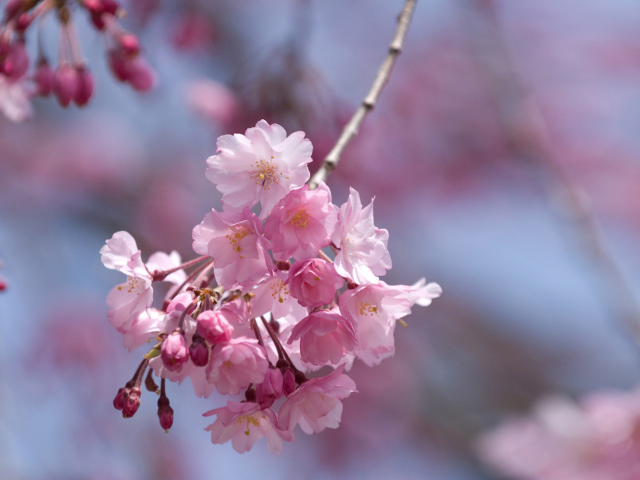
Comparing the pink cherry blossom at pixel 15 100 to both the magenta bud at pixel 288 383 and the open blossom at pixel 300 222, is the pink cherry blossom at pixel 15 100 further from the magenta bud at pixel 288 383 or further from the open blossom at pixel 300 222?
the magenta bud at pixel 288 383

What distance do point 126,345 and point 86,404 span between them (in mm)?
4505

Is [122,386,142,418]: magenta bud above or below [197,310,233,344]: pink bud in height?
below

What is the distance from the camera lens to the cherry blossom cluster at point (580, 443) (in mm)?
2340

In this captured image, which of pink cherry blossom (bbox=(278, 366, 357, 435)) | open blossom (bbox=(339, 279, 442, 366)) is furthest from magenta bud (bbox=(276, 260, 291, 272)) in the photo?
pink cherry blossom (bbox=(278, 366, 357, 435))

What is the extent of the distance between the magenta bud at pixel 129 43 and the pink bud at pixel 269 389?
1.55m

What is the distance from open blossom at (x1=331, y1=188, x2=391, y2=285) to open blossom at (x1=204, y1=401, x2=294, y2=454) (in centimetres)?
32

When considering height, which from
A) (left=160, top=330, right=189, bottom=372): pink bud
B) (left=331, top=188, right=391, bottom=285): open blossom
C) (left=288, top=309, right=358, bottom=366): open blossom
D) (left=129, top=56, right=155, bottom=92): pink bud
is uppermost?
(left=129, top=56, right=155, bottom=92): pink bud

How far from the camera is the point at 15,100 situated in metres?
1.97

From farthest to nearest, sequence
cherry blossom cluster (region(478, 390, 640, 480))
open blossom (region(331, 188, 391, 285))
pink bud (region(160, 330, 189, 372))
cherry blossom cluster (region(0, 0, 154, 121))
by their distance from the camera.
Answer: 1. cherry blossom cluster (region(478, 390, 640, 480))
2. cherry blossom cluster (region(0, 0, 154, 121))
3. open blossom (region(331, 188, 391, 285))
4. pink bud (region(160, 330, 189, 372))

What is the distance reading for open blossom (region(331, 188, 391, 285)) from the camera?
970 mm

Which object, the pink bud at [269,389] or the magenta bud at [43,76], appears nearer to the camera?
the pink bud at [269,389]

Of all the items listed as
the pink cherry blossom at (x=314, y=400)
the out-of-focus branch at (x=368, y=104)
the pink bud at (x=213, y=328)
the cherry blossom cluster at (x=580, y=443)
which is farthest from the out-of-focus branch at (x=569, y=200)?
the pink bud at (x=213, y=328)

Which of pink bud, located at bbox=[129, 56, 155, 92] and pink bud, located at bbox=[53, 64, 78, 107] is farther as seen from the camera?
pink bud, located at bbox=[129, 56, 155, 92]

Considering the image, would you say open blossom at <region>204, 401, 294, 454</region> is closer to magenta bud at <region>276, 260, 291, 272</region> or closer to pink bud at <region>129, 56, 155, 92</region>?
magenta bud at <region>276, 260, 291, 272</region>
